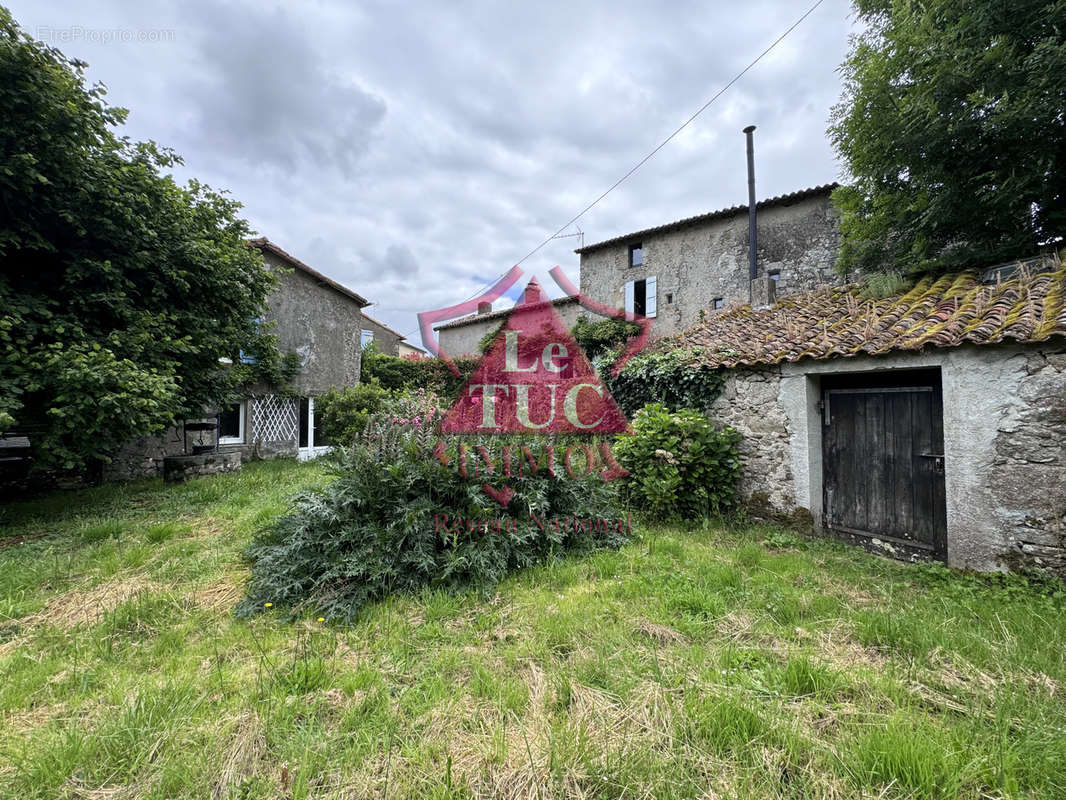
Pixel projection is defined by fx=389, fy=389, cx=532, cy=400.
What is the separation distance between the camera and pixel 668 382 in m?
6.15

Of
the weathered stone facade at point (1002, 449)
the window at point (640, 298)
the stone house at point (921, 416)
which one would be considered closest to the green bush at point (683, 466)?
the stone house at point (921, 416)

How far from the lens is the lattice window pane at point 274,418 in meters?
11.4

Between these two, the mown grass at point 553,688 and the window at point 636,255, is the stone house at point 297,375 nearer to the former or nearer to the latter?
the mown grass at point 553,688

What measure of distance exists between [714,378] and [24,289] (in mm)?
9566

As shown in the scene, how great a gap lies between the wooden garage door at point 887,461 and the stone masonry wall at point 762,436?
437 mm

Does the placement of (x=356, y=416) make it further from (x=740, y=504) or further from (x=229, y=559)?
(x=740, y=504)

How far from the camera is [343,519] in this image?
3414 millimetres

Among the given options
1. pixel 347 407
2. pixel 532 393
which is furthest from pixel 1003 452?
pixel 347 407

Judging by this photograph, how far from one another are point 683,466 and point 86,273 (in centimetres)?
855

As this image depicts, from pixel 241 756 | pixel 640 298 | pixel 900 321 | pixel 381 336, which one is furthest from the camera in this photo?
pixel 381 336

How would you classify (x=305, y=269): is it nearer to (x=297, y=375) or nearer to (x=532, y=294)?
(x=297, y=375)

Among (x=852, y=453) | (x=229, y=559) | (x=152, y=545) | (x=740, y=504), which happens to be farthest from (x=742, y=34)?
(x=152, y=545)

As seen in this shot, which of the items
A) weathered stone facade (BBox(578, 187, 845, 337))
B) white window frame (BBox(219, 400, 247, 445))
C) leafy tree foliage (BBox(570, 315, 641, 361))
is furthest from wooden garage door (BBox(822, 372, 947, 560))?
white window frame (BBox(219, 400, 247, 445))

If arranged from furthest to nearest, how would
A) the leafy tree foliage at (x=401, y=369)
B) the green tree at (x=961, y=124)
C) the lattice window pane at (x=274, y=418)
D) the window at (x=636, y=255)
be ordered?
the window at (x=636, y=255), the leafy tree foliage at (x=401, y=369), the lattice window pane at (x=274, y=418), the green tree at (x=961, y=124)
